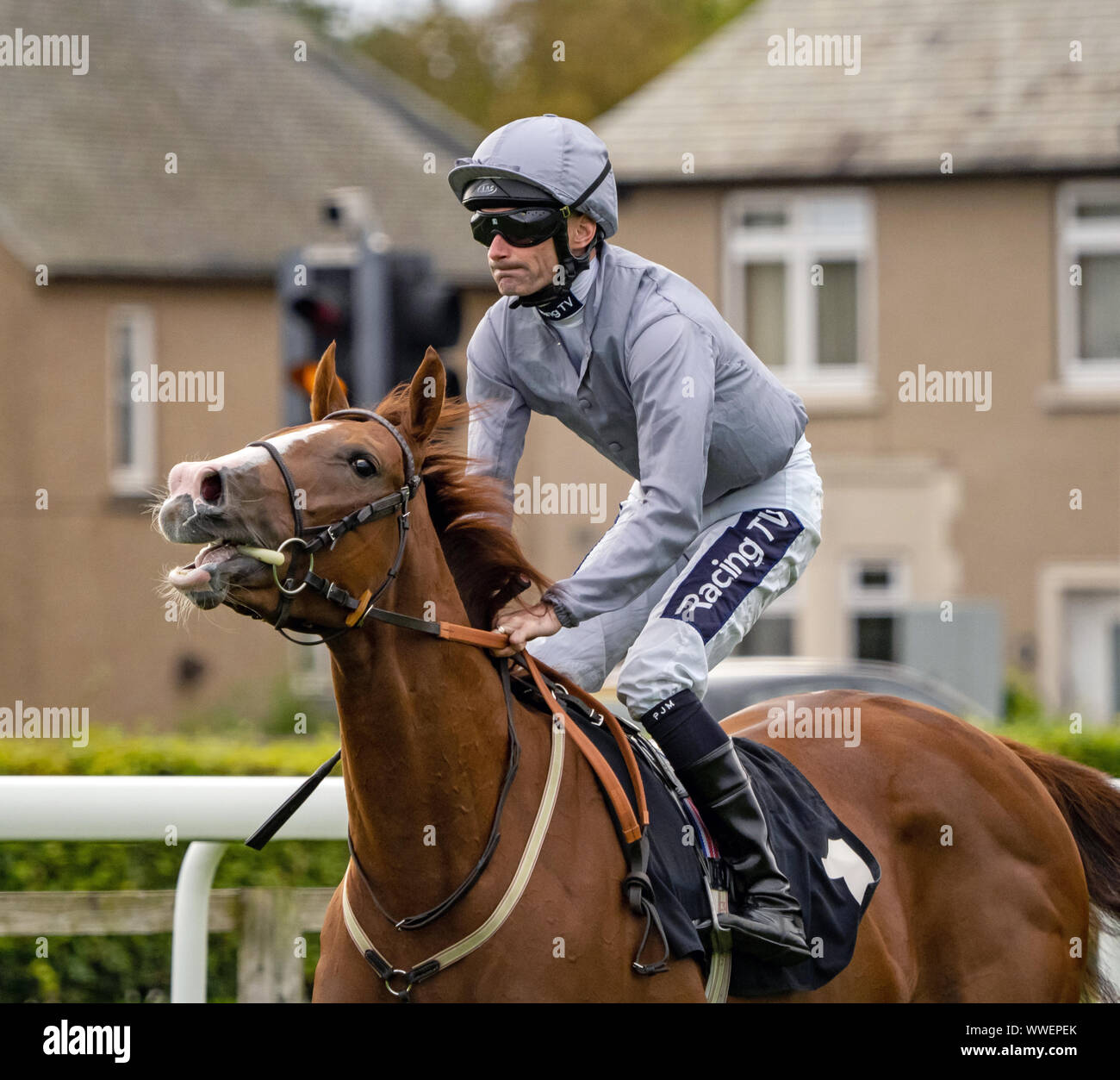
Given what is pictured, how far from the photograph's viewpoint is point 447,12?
31.8 metres

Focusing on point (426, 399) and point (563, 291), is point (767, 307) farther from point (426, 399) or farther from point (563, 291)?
point (426, 399)

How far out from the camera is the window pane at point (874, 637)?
18078mm

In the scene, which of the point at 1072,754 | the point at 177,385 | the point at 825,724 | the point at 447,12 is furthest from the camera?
the point at 447,12

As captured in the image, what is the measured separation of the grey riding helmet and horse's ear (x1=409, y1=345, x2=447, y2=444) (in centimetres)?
43

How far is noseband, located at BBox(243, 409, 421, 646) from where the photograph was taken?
3135 mm

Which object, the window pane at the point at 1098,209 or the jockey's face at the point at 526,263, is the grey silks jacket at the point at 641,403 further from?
the window pane at the point at 1098,209

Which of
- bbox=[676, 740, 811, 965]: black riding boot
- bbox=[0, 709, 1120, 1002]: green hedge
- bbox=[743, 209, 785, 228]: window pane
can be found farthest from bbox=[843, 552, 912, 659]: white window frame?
bbox=[676, 740, 811, 965]: black riding boot

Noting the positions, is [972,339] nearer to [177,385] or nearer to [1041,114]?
[1041,114]

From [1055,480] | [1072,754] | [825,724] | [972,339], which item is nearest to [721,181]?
[972,339]

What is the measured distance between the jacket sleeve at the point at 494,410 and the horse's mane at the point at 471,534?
0.35 meters

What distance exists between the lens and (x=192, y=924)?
4586 mm

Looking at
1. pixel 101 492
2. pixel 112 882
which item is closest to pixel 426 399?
pixel 112 882

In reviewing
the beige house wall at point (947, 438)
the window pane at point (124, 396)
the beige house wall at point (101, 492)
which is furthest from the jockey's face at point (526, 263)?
the window pane at point (124, 396)

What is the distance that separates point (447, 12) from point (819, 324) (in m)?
16.3
